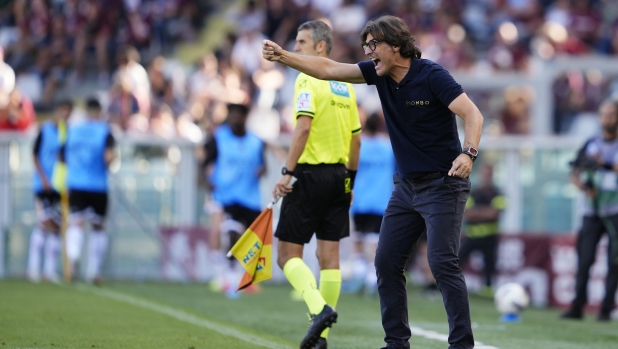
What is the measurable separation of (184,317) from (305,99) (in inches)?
119

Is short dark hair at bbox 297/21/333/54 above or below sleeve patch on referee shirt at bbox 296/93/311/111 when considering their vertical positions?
above

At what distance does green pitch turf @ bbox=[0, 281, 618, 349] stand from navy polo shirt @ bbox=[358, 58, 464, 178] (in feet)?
5.99

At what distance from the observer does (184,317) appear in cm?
962

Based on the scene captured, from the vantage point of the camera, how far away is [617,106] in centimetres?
1098

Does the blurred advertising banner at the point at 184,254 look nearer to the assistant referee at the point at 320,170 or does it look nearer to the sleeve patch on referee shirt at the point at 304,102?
the assistant referee at the point at 320,170

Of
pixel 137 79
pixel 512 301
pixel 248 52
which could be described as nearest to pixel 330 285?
pixel 512 301

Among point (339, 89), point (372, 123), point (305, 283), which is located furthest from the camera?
point (372, 123)

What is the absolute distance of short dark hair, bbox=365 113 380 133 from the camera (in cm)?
1361

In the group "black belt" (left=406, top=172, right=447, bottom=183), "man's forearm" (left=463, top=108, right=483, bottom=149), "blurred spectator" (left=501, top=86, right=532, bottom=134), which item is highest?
"blurred spectator" (left=501, top=86, right=532, bottom=134)

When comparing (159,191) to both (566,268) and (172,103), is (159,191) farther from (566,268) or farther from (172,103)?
(566,268)

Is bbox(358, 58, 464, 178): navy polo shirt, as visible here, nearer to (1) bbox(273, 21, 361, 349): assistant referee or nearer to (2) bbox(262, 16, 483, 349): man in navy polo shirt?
(2) bbox(262, 16, 483, 349): man in navy polo shirt

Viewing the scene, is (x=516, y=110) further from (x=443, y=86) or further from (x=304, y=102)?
(x=443, y=86)

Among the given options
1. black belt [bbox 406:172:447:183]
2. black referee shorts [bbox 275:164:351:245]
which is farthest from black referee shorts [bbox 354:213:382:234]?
black belt [bbox 406:172:447:183]

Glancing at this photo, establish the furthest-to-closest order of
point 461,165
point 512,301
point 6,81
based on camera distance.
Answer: point 6,81, point 512,301, point 461,165
